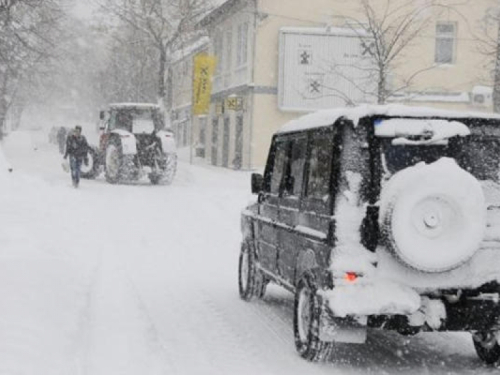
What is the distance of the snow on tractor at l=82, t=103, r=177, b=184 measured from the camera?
941 inches

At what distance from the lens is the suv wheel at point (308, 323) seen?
20.6 feet

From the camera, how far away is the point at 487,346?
266 inches

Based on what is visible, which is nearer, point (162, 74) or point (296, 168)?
point (296, 168)

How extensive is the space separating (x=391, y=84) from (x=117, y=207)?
16.4m

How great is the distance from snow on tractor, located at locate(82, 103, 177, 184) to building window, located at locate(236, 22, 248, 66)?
935 cm

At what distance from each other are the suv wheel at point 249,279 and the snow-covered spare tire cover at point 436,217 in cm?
331

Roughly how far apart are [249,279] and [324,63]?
2322cm

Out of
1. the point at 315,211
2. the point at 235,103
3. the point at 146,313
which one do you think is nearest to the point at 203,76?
the point at 235,103

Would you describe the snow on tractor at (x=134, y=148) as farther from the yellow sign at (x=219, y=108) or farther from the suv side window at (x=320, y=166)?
the suv side window at (x=320, y=166)

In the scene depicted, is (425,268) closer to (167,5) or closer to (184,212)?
(184,212)

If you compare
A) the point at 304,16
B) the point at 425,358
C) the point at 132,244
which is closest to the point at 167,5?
the point at 304,16

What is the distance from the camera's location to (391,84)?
1254 inches

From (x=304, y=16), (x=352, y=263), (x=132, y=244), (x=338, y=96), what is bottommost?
(x=132, y=244)

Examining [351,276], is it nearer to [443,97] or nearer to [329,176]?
[329,176]
